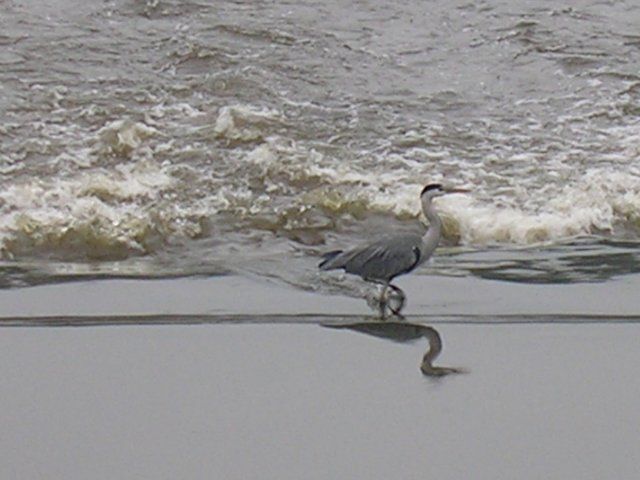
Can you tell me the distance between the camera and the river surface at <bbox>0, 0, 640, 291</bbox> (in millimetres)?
9672

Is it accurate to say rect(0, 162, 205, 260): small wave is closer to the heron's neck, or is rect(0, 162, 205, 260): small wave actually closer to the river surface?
the river surface

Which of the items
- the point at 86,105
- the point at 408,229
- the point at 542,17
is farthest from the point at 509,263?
the point at 542,17

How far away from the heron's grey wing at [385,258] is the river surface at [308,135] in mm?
392

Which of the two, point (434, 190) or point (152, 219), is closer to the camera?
point (434, 190)

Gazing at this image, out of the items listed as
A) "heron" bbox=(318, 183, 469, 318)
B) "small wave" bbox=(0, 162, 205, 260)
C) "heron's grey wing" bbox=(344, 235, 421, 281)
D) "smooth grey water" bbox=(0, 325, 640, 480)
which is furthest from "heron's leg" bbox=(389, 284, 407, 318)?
"small wave" bbox=(0, 162, 205, 260)

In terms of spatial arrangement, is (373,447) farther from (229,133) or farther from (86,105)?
(86,105)

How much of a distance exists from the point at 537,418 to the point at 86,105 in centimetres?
691

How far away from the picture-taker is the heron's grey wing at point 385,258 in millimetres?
8047

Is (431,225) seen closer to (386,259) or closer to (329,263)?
(386,259)

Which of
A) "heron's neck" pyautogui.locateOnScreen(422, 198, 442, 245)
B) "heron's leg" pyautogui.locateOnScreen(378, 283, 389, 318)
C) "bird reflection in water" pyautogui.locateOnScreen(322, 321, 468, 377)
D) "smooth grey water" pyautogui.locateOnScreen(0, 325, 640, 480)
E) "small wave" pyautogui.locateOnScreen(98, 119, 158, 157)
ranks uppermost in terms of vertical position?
"small wave" pyautogui.locateOnScreen(98, 119, 158, 157)

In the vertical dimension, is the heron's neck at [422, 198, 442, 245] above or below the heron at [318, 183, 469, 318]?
above

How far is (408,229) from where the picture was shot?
1027 cm

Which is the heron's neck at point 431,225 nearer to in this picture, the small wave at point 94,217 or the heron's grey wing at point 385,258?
the heron's grey wing at point 385,258

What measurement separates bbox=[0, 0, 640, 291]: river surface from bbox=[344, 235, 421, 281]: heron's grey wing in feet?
1.29
